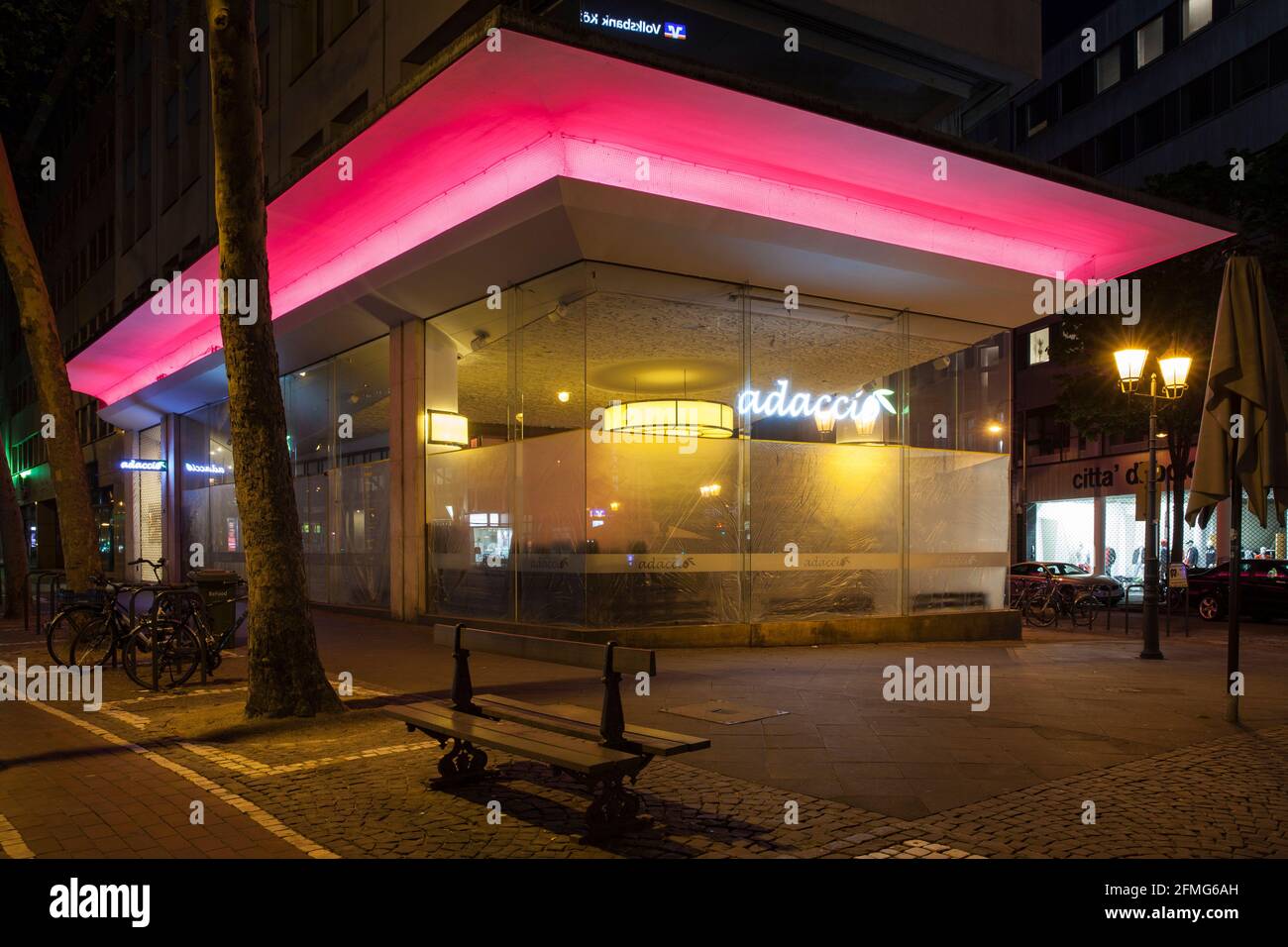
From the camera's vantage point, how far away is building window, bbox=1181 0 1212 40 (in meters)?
36.8

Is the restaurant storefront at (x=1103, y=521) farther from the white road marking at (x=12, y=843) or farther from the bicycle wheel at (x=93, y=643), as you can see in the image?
the white road marking at (x=12, y=843)

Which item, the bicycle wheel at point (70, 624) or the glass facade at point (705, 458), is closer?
the bicycle wheel at point (70, 624)

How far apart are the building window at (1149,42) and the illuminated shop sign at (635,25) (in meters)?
32.4

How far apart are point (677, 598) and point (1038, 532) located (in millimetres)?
36949

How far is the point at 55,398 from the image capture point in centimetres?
1434

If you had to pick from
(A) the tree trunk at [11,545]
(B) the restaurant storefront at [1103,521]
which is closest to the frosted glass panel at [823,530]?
(A) the tree trunk at [11,545]

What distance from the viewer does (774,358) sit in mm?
15016

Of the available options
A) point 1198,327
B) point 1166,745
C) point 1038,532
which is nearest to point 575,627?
point 1166,745

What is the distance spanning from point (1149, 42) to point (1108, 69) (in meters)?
2.47

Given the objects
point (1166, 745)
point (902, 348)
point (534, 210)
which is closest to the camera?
point (1166, 745)

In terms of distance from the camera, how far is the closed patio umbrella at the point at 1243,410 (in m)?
8.25

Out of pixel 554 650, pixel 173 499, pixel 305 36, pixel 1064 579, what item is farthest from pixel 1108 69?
pixel 554 650

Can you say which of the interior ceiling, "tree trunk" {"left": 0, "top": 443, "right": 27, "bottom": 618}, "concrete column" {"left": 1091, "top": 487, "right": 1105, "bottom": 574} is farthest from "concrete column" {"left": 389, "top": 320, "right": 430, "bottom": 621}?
"concrete column" {"left": 1091, "top": 487, "right": 1105, "bottom": 574}
